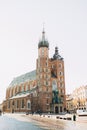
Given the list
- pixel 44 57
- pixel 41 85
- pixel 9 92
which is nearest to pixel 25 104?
pixel 41 85

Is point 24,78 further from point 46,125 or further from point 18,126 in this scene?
point 18,126

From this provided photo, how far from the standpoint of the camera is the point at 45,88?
8150 centimetres

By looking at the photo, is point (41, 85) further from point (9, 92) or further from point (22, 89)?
point (9, 92)

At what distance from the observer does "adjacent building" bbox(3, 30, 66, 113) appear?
7994 centimetres

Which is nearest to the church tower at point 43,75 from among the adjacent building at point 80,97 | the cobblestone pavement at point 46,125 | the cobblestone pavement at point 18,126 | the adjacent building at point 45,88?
the adjacent building at point 45,88

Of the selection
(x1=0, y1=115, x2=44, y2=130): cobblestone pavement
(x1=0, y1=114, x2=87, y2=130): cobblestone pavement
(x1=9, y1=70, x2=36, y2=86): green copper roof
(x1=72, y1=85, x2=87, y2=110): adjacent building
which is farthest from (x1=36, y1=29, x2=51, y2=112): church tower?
(x1=0, y1=115, x2=44, y2=130): cobblestone pavement

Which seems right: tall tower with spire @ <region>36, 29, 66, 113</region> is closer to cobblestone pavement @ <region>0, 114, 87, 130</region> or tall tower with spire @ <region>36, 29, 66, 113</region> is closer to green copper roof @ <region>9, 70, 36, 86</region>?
green copper roof @ <region>9, 70, 36, 86</region>

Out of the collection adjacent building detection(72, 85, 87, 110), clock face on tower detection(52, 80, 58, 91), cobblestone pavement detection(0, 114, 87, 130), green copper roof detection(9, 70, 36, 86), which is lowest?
cobblestone pavement detection(0, 114, 87, 130)

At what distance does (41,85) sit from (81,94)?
20.8m

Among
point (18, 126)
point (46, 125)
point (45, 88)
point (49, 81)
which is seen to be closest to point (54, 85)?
point (49, 81)

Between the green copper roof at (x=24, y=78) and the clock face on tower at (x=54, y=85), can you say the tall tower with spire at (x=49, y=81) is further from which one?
the green copper roof at (x=24, y=78)

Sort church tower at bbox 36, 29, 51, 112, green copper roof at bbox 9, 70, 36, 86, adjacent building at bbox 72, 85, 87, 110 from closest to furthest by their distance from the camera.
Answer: church tower at bbox 36, 29, 51, 112 < adjacent building at bbox 72, 85, 87, 110 < green copper roof at bbox 9, 70, 36, 86

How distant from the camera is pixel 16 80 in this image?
11125 cm

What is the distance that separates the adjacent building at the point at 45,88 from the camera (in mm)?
79938
